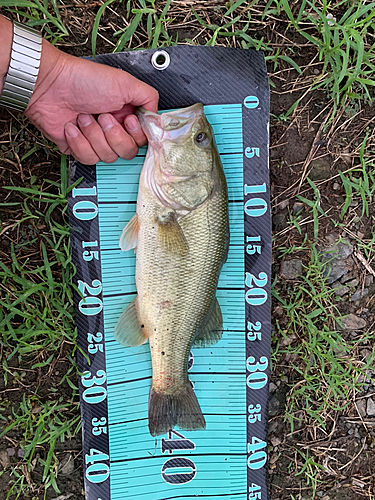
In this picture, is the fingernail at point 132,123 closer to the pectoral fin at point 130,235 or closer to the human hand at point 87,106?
the human hand at point 87,106

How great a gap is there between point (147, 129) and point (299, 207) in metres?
1.20

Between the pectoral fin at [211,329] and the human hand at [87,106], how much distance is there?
1120 millimetres

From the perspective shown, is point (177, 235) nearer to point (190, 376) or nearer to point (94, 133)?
point (94, 133)

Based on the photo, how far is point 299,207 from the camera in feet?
8.25

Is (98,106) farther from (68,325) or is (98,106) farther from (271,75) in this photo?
(68,325)

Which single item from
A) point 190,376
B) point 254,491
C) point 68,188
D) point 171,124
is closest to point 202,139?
point 171,124

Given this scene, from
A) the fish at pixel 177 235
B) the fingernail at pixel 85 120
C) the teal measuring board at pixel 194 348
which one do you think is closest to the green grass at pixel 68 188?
the teal measuring board at pixel 194 348

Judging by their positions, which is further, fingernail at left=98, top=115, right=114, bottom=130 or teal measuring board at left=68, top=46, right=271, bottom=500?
teal measuring board at left=68, top=46, right=271, bottom=500

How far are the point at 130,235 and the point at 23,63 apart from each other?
110cm

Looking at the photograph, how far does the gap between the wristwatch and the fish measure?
2.00 ft

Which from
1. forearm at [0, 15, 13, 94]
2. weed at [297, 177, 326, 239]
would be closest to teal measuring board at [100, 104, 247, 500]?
weed at [297, 177, 326, 239]

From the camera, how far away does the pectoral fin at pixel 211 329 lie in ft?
7.39

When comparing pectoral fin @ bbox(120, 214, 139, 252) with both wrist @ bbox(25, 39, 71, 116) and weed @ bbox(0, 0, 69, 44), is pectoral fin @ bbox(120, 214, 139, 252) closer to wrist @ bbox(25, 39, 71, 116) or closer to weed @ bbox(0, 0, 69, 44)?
wrist @ bbox(25, 39, 71, 116)

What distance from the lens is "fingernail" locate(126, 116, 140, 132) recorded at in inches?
82.8
